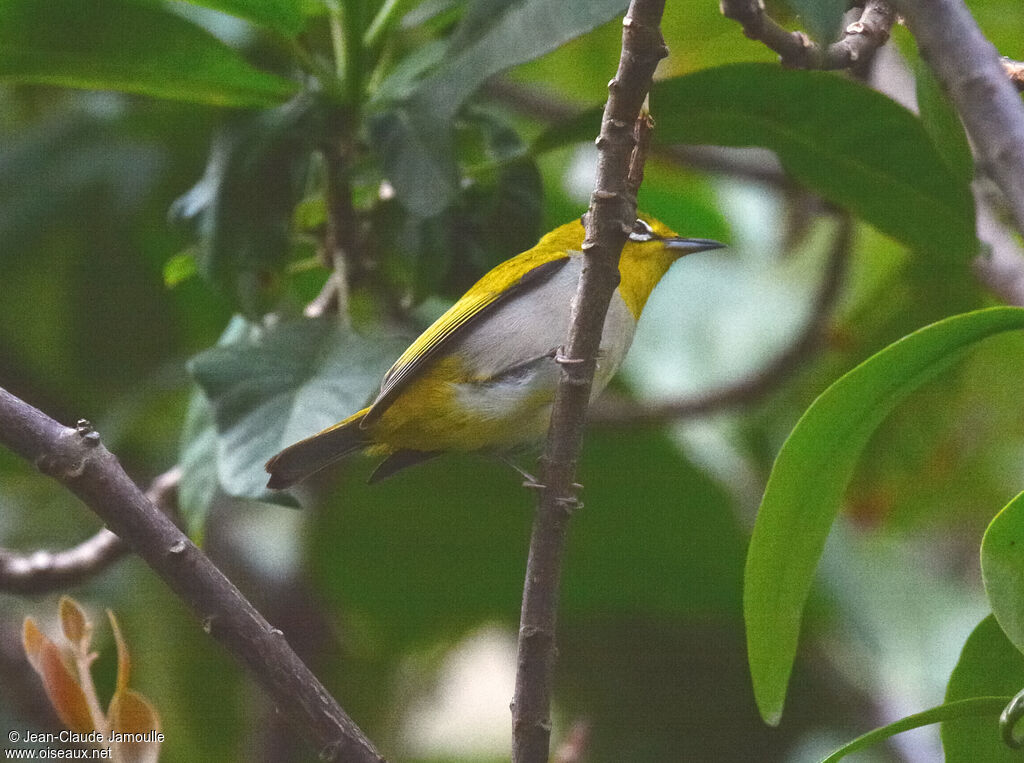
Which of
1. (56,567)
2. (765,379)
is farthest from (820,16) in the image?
(765,379)

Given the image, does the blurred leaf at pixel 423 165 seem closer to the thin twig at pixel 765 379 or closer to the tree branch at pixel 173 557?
the tree branch at pixel 173 557

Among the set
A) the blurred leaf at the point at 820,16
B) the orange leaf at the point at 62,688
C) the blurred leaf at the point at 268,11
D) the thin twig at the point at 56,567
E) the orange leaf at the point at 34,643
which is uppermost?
the blurred leaf at the point at 268,11

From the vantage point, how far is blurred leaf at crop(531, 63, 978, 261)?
5.28ft

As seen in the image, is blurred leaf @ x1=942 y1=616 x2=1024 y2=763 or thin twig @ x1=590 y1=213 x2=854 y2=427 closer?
blurred leaf @ x1=942 y1=616 x2=1024 y2=763

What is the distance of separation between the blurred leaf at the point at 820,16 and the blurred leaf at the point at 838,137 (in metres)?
0.62

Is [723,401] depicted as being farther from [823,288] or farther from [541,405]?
[541,405]

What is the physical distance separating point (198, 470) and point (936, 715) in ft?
3.74

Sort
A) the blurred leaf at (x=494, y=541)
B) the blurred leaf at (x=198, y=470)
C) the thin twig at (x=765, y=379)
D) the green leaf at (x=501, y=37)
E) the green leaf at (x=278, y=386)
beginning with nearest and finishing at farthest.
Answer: the green leaf at (x=501, y=37), the green leaf at (x=278, y=386), the blurred leaf at (x=198, y=470), the thin twig at (x=765, y=379), the blurred leaf at (x=494, y=541)

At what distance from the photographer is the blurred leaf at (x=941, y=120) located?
1.29 metres

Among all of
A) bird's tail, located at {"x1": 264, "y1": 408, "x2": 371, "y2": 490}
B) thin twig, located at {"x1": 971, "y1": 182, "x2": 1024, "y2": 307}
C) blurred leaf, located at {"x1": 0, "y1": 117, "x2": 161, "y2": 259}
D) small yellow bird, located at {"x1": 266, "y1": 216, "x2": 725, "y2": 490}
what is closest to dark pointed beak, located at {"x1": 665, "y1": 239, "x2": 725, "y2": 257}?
small yellow bird, located at {"x1": 266, "y1": 216, "x2": 725, "y2": 490}

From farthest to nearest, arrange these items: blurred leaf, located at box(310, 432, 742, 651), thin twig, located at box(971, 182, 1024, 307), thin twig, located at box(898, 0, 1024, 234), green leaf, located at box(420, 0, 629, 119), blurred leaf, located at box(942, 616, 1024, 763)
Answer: blurred leaf, located at box(310, 432, 742, 651), thin twig, located at box(971, 182, 1024, 307), green leaf, located at box(420, 0, 629, 119), blurred leaf, located at box(942, 616, 1024, 763), thin twig, located at box(898, 0, 1024, 234)

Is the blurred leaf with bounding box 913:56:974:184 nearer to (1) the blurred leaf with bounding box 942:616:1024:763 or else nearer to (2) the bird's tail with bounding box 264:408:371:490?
(1) the blurred leaf with bounding box 942:616:1024:763

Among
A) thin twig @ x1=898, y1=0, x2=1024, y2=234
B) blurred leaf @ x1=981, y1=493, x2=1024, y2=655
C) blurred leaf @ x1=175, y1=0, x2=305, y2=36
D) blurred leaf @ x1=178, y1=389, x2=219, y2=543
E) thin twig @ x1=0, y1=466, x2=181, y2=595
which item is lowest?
blurred leaf @ x1=981, y1=493, x2=1024, y2=655

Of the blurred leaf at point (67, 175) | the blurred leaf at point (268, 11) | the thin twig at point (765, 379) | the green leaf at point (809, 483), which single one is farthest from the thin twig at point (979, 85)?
the blurred leaf at point (67, 175)
